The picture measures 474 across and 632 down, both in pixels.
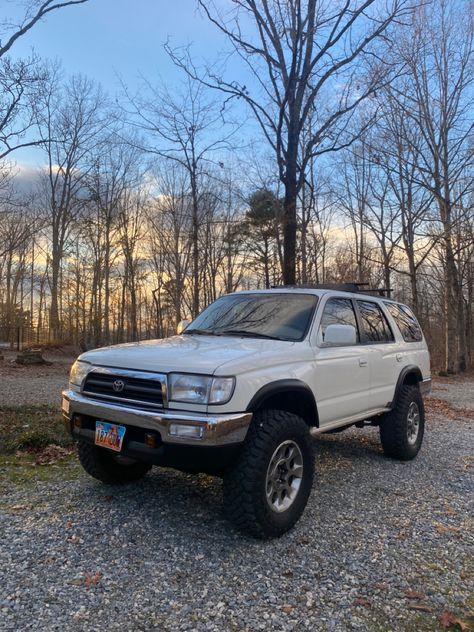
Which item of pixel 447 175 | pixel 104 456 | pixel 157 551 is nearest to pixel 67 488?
pixel 104 456

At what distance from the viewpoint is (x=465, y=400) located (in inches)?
504

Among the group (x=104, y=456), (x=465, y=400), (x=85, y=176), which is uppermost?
(x=85, y=176)

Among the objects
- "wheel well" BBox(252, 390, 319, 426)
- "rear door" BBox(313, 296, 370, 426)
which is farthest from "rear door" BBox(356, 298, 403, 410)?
"wheel well" BBox(252, 390, 319, 426)

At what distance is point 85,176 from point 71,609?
100ft

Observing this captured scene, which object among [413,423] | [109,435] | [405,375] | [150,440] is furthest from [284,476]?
[413,423]

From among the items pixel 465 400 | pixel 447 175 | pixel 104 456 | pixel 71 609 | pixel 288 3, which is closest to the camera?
pixel 71 609

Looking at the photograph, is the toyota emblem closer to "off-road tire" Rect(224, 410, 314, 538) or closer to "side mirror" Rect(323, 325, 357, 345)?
"off-road tire" Rect(224, 410, 314, 538)

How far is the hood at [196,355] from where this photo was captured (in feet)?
10.6

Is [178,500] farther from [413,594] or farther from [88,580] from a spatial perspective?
[413,594]

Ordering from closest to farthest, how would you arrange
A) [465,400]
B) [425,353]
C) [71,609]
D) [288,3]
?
[71,609]
[425,353]
[288,3]
[465,400]

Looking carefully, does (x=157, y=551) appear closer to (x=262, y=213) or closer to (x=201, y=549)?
(x=201, y=549)

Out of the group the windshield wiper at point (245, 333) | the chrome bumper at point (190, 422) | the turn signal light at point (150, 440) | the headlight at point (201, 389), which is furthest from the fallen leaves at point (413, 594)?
the windshield wiper at point (245, 333)

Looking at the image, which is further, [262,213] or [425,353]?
[262,213]

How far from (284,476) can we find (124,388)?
1.41m
